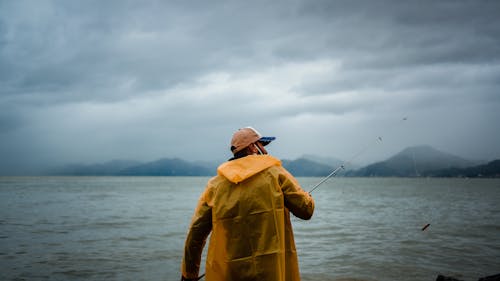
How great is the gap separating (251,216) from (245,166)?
42 centimetres

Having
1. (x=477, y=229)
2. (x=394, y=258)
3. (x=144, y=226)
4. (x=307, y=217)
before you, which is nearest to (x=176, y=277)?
(x=394, y=258)

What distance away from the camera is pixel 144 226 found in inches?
838

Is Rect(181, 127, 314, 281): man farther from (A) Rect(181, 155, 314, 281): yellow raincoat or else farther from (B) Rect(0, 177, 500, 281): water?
(B) Rect(0, 177, 500, 281): water

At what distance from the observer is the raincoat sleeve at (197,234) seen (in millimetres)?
3371

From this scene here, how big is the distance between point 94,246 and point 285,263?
13473 mm

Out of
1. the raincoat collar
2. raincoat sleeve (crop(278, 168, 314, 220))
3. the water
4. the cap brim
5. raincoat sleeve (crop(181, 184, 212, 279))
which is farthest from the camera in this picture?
the water

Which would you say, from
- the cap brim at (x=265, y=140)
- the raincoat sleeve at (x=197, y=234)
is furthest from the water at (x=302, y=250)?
the cap brim at (x=265, y=140)

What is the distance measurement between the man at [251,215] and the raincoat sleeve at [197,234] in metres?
0.03

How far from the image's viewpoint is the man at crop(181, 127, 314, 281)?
3148 mm

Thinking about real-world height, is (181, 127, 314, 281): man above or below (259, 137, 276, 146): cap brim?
below

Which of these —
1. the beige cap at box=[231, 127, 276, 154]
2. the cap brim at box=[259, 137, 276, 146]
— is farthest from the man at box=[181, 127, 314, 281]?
the cap brim at box=[259, 137, 276, 146]

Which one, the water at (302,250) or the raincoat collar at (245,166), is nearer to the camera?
the raincoat collar at (245,166)

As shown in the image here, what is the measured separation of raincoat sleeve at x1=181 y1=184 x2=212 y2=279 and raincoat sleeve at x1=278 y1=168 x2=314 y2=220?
0.67 m

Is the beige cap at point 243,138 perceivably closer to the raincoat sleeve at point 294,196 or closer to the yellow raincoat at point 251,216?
the yellow raincoat at point 251,216
